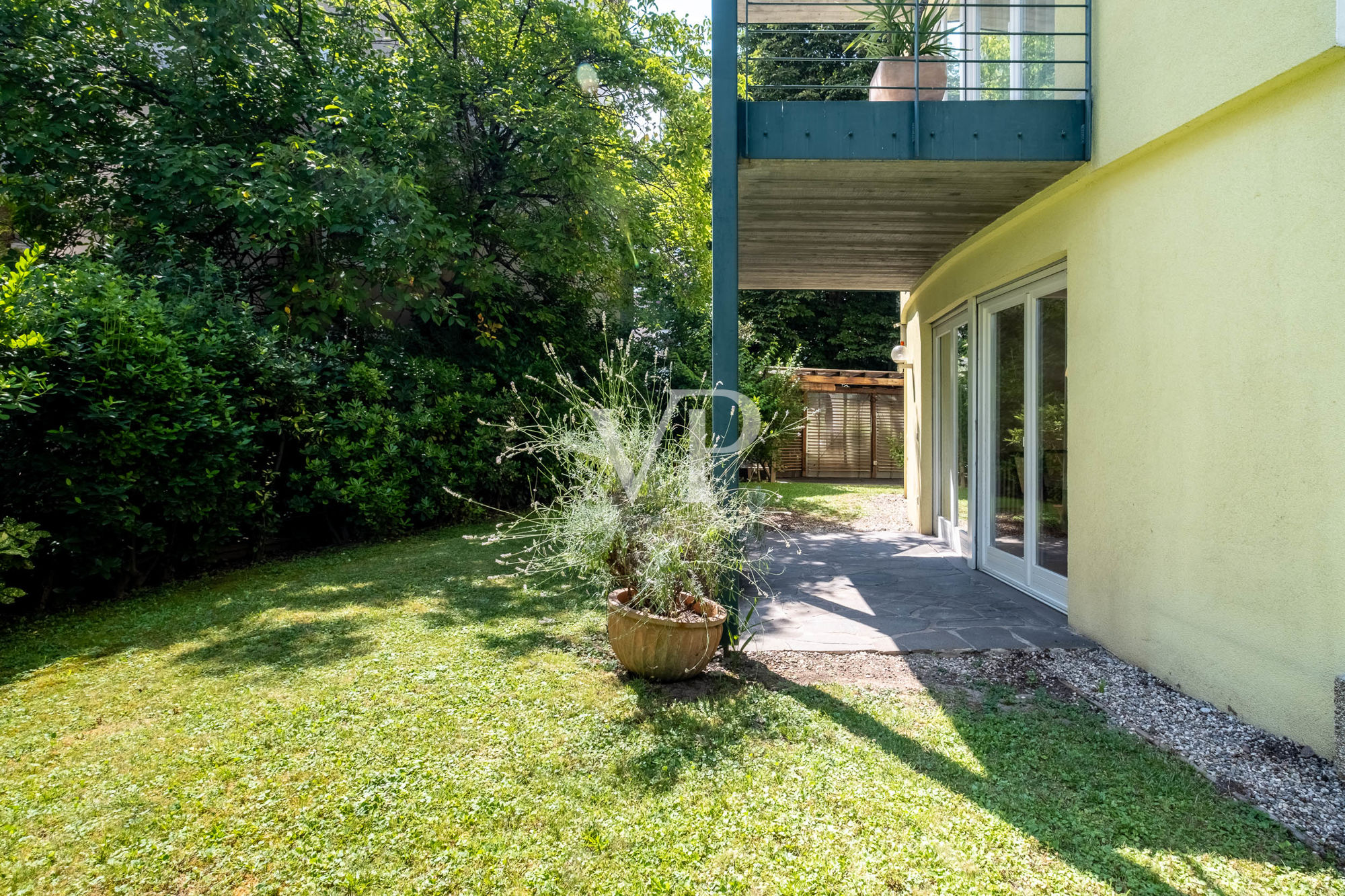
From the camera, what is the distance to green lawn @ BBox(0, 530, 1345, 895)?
7.48 ft

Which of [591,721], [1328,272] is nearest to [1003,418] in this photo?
[1328,272]

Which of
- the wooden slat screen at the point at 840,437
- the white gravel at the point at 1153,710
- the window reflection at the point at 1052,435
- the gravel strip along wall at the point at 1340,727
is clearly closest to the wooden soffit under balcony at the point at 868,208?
the window reflection at the point at 1052,435

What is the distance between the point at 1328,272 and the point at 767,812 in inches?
117

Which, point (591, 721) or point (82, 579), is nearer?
point (591, 721)

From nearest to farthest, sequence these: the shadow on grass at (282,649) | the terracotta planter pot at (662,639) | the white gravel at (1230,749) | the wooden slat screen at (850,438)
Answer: the white gravel at (1230,749) < the terracotta planter pot at (662,639) < the shadow on grass at (282,649) < the wooden slat screen at (850,438)

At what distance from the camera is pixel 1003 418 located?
6.04m

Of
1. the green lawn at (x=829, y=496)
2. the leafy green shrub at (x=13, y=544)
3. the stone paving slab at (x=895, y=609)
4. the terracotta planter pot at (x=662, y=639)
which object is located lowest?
the stone paving slab at (x=895, y=609)

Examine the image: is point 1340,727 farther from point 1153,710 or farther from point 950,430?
point 950,430

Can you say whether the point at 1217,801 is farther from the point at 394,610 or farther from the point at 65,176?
the point at 65,176

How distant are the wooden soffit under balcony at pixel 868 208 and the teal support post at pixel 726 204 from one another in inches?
12.9

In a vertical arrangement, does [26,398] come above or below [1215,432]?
above

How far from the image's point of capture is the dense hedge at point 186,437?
16.0 feet

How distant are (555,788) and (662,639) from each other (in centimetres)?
103

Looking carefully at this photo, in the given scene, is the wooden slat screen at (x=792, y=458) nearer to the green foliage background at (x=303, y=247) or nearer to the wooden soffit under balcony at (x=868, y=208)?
the green foliage background at (x=303, y=247)
